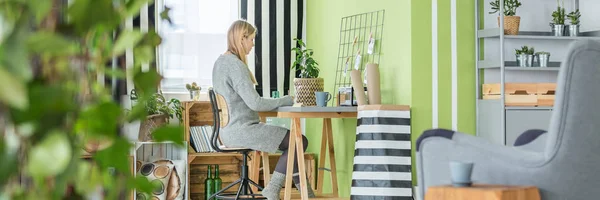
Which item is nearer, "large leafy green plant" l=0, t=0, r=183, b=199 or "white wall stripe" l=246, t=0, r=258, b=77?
"large leafy green plant" l=0, t=0, r=183, b=199

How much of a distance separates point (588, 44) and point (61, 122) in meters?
2.34

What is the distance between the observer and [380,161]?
4.82 metres

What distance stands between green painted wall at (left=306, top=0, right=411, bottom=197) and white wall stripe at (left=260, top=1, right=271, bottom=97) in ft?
1.11

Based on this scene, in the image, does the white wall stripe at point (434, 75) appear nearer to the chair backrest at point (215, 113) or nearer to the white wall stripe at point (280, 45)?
the chair backrest at point (215, 113)

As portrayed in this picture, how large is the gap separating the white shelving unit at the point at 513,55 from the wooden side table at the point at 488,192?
2.12 m

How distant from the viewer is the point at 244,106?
5191 mm

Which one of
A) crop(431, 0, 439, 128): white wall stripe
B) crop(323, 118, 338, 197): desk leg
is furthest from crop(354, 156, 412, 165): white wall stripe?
crop(323, 118, 338, 197): desk leg

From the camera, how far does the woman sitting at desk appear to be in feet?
16.7

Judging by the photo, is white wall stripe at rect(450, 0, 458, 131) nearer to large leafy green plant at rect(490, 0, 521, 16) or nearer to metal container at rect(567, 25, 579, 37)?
large leafy green plant at rect(490, 0, 521, 16)

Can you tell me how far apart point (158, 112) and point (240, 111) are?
111 cm

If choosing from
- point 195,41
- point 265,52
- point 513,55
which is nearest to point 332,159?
point 265,52

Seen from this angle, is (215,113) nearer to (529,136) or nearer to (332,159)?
(332,159)

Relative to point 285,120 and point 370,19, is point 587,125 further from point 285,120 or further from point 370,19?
point 285,120

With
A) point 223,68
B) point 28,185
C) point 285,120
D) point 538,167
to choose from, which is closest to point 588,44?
point 538,167
